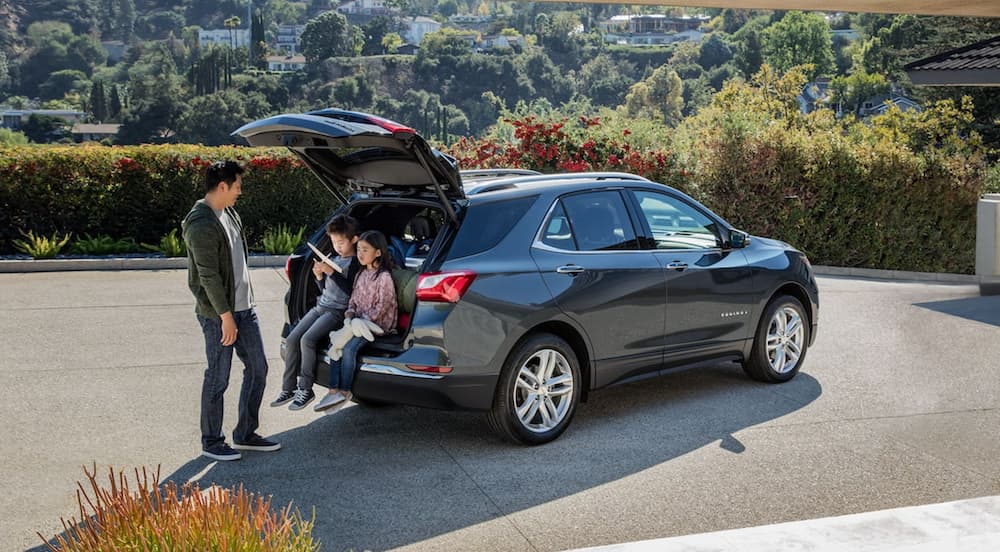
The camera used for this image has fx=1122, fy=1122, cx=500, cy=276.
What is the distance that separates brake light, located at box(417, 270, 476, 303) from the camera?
6617mm

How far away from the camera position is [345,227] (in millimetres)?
7277

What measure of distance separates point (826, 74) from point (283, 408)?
183136 millimetres

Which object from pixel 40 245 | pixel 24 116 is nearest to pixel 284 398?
pixel 40 245

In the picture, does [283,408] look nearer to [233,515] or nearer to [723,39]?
[233,515]

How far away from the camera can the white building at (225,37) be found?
450 feet

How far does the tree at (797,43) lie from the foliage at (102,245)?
16879 cm

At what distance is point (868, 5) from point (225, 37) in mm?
138527

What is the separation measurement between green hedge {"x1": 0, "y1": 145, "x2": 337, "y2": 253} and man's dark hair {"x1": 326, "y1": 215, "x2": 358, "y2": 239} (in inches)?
377

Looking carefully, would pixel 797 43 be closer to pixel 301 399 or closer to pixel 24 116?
pixel 24 116

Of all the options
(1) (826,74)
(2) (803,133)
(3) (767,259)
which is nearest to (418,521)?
(3) (767,259)

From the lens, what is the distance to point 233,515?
4039 millimetres

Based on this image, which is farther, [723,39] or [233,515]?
[723,39]

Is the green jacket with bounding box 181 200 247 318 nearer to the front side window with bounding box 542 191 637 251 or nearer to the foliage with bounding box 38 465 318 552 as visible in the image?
the front side window with bounding box 542 191 637 251

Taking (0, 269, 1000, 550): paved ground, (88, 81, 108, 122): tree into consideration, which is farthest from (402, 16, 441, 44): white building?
(0, 269, 1000, 550): paved ground
